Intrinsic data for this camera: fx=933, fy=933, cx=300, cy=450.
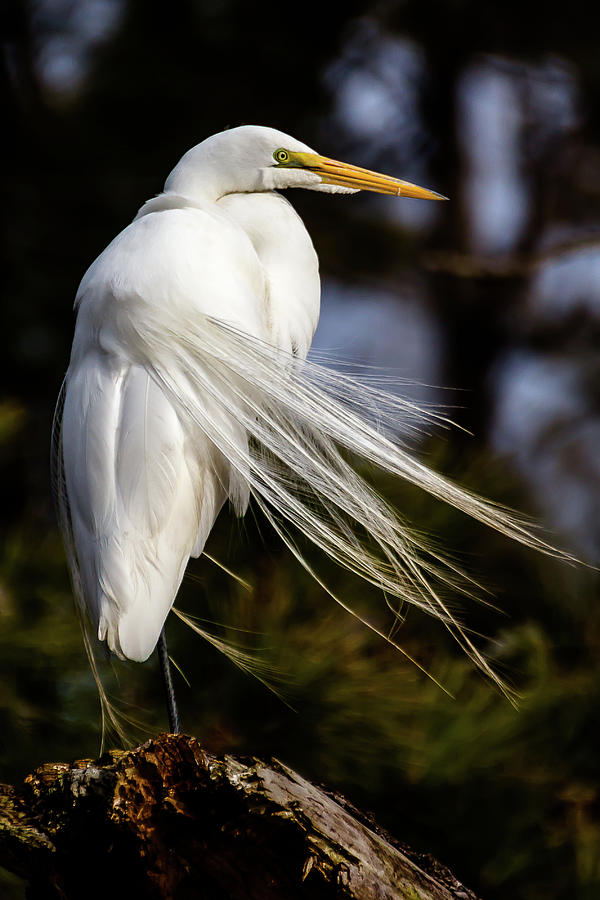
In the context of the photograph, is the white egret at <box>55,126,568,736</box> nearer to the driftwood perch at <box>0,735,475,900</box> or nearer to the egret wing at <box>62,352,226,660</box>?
the egret wing at <box>62,352,226,660</box>

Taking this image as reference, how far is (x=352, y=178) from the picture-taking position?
1119mm

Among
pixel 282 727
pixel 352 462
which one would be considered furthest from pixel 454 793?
pixel 352 462

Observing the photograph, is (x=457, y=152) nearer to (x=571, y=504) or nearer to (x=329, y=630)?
(x=571, y=504)

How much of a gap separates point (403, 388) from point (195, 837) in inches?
22.5

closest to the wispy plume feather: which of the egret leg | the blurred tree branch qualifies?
the egret leg

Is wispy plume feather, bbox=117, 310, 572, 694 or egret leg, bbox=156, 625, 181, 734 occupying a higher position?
wispy plume feather, bbox=117, 310, 572, 694

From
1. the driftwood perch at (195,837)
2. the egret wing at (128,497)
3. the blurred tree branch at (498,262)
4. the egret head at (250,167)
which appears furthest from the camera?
the blurred tree branch at (498,262)

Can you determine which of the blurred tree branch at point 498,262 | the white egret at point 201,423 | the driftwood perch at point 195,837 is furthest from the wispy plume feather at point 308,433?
the blurred tree branch at point 498,262

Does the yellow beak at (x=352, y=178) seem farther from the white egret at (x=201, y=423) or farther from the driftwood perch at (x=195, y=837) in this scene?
the driftwood perch at (x=195, y=837)

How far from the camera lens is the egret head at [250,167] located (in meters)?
1.06

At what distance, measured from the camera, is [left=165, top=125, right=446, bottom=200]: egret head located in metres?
1.06

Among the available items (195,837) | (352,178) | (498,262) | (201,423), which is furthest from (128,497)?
(498,262)

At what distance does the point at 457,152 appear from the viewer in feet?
7.47

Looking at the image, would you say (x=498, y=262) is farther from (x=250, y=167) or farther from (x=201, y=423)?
(x=201, y=423)
